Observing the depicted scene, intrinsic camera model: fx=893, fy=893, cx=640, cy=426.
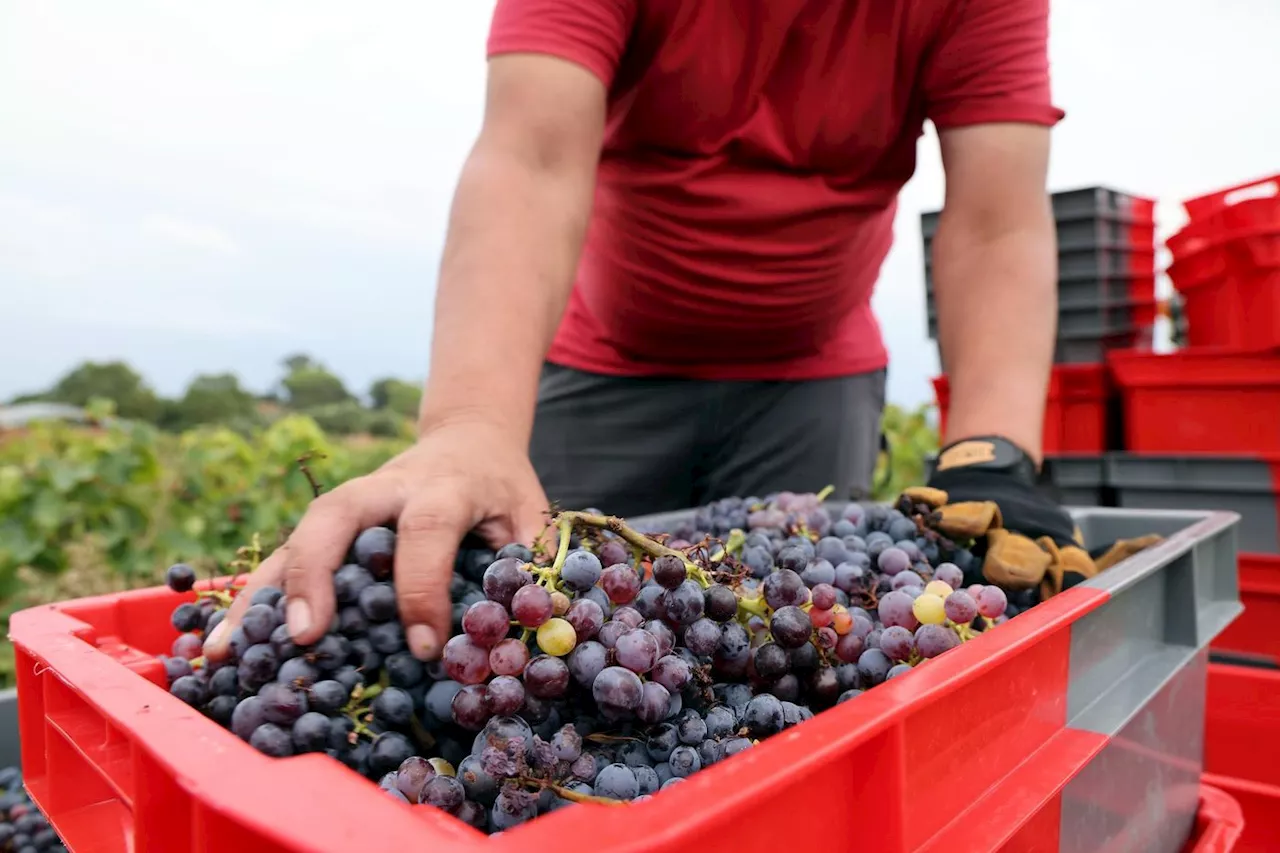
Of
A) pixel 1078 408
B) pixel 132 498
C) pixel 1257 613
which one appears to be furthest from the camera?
pixel 132 498

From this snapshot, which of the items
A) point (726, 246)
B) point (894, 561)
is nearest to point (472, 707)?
point (894, 561)

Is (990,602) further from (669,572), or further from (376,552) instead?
(376,552)

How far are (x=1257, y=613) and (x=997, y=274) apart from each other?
0.98m

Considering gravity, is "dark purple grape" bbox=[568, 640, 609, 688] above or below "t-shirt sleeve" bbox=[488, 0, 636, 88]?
below

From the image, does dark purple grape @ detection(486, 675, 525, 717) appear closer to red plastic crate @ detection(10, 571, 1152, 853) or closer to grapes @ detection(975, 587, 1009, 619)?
red plastic crate @ detection(10, 571, 1152, 853)

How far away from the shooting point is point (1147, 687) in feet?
3.36

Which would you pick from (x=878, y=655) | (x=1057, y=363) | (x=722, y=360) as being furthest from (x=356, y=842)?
(x=1057, y=363)

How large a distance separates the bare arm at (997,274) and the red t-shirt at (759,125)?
56mm

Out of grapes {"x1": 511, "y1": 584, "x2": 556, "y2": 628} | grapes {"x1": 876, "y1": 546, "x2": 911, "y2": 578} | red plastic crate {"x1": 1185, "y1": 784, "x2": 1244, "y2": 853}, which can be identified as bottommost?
red plastic crate {"x1": 1185, "y1": 784, "x2": 1244, "y2": 853}

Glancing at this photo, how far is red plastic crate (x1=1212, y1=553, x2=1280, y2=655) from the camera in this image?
1.89 meters

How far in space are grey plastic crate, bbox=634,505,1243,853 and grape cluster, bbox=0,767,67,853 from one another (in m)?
0.94

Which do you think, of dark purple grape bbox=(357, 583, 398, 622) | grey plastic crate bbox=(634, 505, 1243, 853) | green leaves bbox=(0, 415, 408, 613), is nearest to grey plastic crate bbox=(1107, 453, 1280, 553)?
grey plastic crate bbox=(634, 505, 1243, 853)

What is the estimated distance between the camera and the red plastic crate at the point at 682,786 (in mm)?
424

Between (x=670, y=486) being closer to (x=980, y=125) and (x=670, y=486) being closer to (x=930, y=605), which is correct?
(x=980, y=125)
